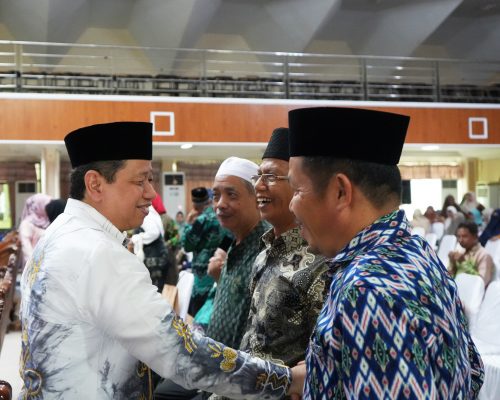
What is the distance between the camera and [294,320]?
1.65 meters

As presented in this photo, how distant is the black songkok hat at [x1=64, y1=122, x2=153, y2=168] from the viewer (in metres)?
1.62

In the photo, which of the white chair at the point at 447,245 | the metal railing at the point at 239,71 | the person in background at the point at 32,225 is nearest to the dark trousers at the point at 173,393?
the person in background at the point at 32,225

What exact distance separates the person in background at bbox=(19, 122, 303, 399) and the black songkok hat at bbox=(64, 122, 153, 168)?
201 mm

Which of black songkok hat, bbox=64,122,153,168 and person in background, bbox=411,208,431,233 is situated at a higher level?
black songkok hat, bbox=64,122,153,168

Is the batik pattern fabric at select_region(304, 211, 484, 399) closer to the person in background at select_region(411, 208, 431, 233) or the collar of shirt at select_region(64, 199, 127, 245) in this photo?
the collar of shirt at select_region(64, 199, 127, 245)

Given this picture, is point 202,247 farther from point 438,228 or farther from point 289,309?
point 438,228

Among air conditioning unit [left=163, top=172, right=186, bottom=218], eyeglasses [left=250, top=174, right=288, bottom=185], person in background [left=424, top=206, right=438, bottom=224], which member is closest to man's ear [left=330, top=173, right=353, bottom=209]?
eyeglasses [left=250, top=174, right=288, bottom=185]

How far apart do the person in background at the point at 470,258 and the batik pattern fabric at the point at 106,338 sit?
4.08 metres

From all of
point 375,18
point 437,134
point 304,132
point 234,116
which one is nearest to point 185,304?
point 304,132

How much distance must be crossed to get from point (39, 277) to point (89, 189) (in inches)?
10.5

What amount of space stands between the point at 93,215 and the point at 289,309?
1.87 ft

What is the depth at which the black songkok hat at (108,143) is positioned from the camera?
1621mm

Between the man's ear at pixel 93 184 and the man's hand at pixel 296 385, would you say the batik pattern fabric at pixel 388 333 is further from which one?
the man's ear at pixel 93 184

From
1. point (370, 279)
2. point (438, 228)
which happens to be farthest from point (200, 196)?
point (438, 228)
